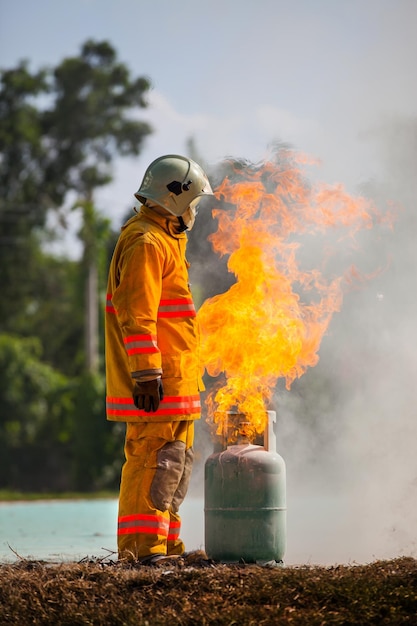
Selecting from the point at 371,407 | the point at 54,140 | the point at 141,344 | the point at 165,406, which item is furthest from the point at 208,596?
the point at 54,140

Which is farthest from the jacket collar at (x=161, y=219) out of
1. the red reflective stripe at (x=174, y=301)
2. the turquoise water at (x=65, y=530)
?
the turquoise water at (x=65, y=530)

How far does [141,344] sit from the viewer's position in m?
5.87

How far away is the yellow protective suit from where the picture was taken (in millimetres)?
5961

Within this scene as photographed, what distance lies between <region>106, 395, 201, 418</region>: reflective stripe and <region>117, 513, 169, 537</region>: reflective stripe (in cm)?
56

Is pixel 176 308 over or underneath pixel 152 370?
over

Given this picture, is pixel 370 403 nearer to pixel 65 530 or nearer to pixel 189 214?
pixel 189 214

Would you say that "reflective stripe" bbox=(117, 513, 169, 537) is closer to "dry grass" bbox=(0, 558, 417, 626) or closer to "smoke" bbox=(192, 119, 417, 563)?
"dry grass" bbox=(0, 558, 417, 626)

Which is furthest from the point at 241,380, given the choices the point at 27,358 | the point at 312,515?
the point at 27,358

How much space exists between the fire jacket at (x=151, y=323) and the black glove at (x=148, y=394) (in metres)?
0.06

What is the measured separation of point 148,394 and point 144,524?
72 cm

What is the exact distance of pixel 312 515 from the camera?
11430mm

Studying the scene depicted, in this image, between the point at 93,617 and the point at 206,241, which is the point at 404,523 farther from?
the point at 93,617

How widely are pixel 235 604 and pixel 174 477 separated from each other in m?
1.24

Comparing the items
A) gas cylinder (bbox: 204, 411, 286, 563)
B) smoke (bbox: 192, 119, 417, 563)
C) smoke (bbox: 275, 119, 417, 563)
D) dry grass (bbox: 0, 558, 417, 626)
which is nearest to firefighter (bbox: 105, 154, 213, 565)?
gas cylinder (bbox: 204, 411, 286, 563)
